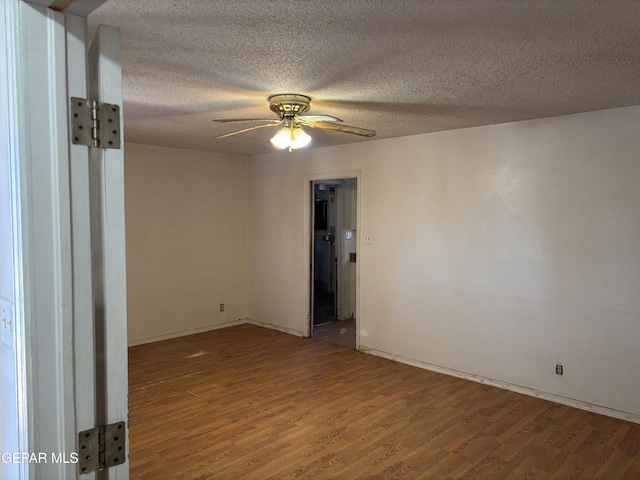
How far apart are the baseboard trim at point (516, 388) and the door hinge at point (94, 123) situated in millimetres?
3856

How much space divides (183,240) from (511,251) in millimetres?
3773

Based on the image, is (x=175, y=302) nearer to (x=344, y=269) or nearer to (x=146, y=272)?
(x=146, y=272)

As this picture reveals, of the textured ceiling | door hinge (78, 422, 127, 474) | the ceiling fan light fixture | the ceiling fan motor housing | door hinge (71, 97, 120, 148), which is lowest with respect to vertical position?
door hinge (78, 422, 127, 474)

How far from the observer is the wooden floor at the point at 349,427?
2768mm

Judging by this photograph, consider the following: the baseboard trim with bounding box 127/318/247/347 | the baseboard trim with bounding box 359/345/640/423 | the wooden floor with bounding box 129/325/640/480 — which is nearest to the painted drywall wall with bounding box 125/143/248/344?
the baseboard trim with bounding box 127/318/247/347

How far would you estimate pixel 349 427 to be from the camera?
3287 millimetres

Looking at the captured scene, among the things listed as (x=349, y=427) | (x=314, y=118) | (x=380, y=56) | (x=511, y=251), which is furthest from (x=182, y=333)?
(x=380, y=56)

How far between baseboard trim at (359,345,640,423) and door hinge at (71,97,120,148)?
12.7 ft

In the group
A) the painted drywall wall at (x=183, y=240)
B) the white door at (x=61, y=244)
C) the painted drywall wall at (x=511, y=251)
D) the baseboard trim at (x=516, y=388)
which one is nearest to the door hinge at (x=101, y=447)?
the white door at (x=61, y=244)

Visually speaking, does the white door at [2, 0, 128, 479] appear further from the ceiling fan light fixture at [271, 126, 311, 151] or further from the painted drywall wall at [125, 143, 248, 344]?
the painted drywall wall at [125, 143, 248, 344]

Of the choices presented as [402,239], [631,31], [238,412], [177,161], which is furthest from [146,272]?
Answer: [631,31]

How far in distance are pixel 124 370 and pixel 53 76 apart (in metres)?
0.74

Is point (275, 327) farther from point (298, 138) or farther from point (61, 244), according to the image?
point (61, 244)

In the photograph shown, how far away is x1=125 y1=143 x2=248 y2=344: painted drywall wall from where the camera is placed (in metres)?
5.33
